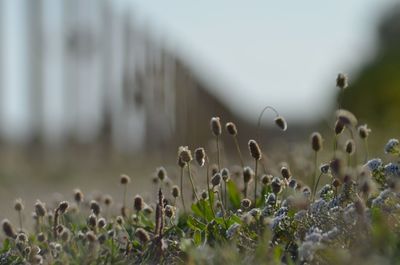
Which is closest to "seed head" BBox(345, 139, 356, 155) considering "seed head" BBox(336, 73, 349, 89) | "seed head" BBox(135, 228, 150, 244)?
"seed head" BBox(336, 73, 349, 89)

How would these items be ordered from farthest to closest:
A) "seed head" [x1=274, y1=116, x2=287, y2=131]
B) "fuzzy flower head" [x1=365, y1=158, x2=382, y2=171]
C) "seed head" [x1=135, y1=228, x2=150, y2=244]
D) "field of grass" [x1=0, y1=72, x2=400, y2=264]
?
"seed head" [x1=274, y1=116, x2=287, y2=131] → "fuzzy flower head" [x1=365, y1=158, x2=382, y2=171] → "seed head" [x1=135, y1=228, x2=150, y2=244] → "field of grass" [x1=0, y1=72, x2=400, y2=264]

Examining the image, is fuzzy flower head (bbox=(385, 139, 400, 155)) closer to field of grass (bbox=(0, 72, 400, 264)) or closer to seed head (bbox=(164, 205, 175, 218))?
field of grass (bbox=(0, 72, 400, 264))

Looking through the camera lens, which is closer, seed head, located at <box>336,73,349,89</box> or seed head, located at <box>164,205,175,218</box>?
seed head, located at <box>164,205,175,218</box>

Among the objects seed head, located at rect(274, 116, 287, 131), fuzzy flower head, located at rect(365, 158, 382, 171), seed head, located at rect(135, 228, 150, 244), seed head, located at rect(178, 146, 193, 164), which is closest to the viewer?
seed head, located at rect(135, 228, 150, 244)

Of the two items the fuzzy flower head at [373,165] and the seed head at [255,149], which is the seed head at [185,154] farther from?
the fuzzy flower head at [373,165]

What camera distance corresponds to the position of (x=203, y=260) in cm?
226

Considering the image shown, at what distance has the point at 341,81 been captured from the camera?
9.96ft

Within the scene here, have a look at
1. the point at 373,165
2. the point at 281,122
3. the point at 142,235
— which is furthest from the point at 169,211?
the point at 373,165

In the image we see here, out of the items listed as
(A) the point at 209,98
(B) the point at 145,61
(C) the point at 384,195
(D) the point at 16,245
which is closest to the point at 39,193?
(D) the point at 16,245

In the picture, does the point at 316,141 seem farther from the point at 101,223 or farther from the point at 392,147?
the point at 101,223

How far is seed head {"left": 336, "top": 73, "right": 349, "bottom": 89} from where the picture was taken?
3.03 metres

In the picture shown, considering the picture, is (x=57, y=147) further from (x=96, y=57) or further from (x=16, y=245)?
(x=16, y=245)

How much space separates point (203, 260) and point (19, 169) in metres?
9.01

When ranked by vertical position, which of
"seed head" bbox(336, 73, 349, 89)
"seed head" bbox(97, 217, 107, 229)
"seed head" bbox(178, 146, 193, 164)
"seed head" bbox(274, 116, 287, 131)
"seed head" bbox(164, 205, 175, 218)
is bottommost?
"seed head" bbox(97, 217, 107, 229)
